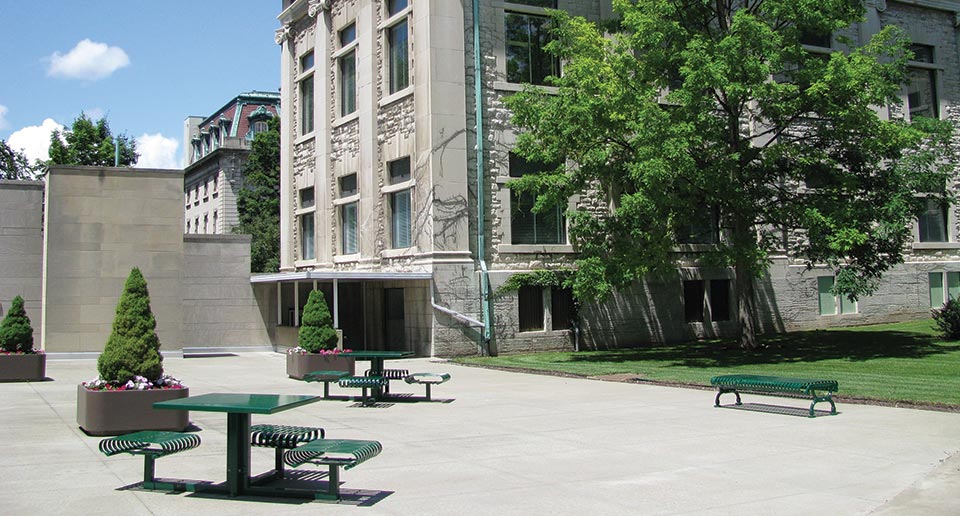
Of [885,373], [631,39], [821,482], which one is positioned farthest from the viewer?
[631,39]

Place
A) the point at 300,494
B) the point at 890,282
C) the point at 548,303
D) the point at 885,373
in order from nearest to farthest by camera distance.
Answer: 1. the point at 300,494
2. the point at 885,373
3. the point at 548,303
4. the point at 890,282

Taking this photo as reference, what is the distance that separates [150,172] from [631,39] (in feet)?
50.2

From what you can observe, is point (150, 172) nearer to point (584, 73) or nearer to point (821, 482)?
point (584, 73)

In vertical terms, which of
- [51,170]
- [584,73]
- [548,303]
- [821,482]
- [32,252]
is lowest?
[821,482]

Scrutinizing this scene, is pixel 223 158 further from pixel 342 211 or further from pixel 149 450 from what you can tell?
pixel 149 450

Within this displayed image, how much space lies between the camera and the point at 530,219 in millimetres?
27734

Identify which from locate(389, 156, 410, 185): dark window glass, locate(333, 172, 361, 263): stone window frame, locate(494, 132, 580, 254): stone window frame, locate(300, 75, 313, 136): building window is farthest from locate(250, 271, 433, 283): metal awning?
locate(300, 75, 313, 136): building window

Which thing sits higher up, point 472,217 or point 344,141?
point 344,141

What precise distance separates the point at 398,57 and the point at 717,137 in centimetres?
1122

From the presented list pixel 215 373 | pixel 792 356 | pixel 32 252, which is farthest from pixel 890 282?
pixel 32 252

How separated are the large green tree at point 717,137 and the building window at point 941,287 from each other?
12.9m

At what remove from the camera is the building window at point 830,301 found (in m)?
33.3

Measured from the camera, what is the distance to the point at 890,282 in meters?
34.8

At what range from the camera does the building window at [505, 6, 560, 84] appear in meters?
27.7
